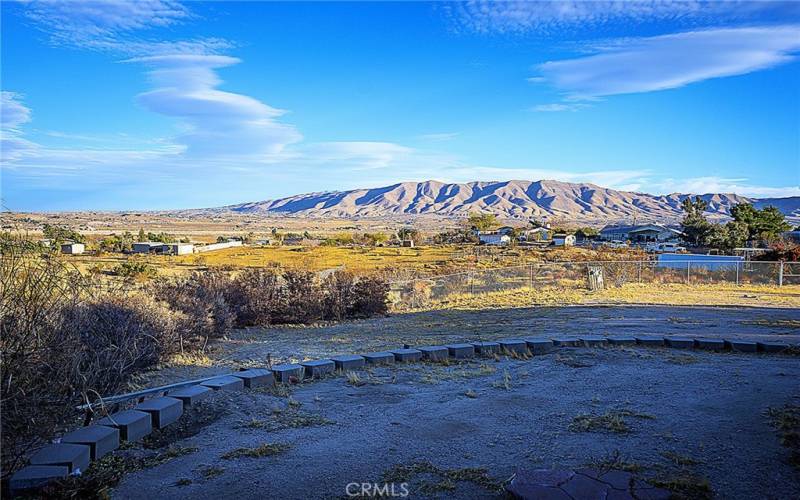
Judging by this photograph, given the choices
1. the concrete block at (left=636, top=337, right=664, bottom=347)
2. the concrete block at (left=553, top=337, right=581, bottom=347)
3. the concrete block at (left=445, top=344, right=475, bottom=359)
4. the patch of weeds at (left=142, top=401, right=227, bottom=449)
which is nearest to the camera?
the patch of weeds at (left=142, top=401, right=227, bottom=449)

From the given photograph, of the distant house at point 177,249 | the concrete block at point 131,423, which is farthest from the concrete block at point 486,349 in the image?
the distant house at point 177,249

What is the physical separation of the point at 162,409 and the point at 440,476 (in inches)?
118

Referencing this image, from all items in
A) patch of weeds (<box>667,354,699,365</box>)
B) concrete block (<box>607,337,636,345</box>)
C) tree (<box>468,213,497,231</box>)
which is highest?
tree (<box>468,213,497,231</box>)

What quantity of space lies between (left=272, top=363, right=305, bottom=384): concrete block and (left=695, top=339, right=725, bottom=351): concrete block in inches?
268

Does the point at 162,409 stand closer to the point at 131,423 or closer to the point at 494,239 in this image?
the point at 131,423

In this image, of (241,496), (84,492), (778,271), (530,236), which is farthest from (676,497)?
(530,236)

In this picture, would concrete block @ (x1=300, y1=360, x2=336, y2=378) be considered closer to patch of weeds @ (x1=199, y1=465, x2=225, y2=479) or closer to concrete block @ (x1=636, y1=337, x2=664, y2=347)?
patch of weeds @ (x1=199, y1=465, x2=225, y2=479)

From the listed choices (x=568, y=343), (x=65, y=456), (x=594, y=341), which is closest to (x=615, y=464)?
(x=65, y=456)

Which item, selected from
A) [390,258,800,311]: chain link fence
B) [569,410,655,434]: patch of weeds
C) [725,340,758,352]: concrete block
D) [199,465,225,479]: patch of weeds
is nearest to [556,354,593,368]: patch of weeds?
[569,410,655,434]: patch of weeds

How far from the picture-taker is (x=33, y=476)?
4.62 meters

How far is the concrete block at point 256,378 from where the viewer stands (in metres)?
7.62

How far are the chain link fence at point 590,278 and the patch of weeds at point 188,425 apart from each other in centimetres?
1450

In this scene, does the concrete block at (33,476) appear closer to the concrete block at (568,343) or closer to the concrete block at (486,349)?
the concrete block at (486,349)

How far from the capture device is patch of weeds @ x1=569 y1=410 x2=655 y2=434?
602 cm
